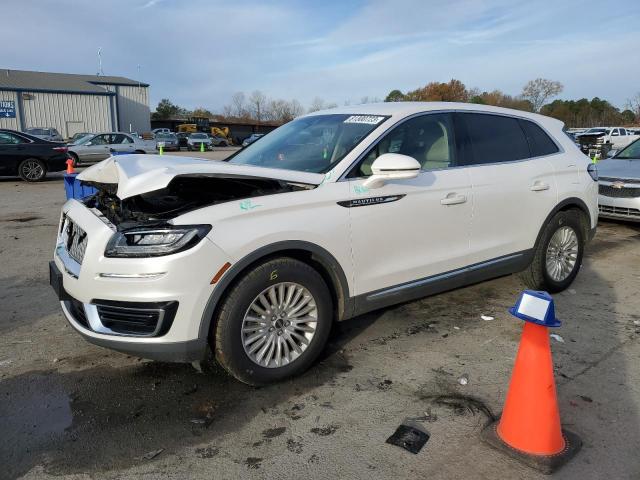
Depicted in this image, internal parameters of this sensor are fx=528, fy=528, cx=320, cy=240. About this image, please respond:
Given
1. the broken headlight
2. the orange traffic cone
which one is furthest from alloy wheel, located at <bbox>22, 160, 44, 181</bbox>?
the orange traffic cone

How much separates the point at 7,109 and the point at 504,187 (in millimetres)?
48652

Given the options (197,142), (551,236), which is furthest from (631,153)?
(197,142)

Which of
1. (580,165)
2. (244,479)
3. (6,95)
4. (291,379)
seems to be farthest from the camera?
(6,95)

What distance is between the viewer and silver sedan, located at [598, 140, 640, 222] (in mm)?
8273

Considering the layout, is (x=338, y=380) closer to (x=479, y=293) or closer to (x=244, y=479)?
(x=244, y=479)

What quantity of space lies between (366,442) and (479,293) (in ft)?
9.61

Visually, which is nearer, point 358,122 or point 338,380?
point 338,380

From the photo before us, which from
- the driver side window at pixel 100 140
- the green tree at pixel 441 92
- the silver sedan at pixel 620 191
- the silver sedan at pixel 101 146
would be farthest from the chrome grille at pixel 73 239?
the green tree at pixel 441 92

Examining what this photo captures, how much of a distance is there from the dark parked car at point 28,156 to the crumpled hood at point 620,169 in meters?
14.6

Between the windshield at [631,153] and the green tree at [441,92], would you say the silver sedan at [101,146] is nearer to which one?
the windshield at [631,153]

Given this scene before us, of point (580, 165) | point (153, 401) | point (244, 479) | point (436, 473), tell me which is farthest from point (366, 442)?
point (580, 165)

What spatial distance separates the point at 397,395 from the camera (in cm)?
333

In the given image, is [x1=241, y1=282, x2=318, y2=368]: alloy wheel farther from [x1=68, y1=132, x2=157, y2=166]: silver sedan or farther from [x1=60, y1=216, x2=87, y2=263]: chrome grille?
[x1=68, y1=132, x2=157, y2=166]: silver sedan

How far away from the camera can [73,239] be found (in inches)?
140
